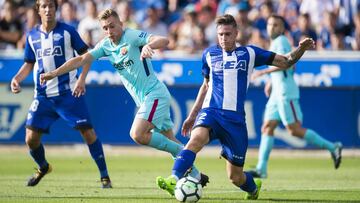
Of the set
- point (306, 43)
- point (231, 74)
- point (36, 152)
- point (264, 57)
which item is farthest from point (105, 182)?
point (306, 43)

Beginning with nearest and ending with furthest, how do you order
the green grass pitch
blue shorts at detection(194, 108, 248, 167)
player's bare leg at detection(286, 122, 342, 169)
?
blue shorts at detection(194, 108, 248, 167), the green grass pitch, player's bare leg at detection(286, 122, 342, 169)

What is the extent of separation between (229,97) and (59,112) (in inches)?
128

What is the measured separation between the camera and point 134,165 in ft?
55.7

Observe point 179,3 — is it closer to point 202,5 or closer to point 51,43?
point 202,5

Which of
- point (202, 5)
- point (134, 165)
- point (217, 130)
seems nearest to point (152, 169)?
point (134, 165)

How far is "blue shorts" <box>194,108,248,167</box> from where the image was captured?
404 inches

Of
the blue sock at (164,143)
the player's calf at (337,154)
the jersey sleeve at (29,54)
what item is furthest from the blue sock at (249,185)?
the player's calf at (337,154)

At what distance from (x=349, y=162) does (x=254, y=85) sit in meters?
2.90

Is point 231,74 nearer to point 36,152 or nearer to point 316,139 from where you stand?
point 36,152

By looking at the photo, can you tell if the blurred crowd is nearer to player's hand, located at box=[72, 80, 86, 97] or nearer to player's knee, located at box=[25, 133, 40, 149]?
player's knee, located at box=[25, 133, 40, 149]

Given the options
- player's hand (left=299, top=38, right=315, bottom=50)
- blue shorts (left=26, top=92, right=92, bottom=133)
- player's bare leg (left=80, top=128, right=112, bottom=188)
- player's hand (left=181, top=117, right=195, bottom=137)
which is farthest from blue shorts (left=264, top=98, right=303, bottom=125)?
player's hand (left=299, top=38, right=315, bottom=50)

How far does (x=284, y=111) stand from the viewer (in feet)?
48.8

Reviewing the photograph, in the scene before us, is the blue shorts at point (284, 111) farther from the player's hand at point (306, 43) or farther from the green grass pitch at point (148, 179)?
the player's hand at point (306, 43)

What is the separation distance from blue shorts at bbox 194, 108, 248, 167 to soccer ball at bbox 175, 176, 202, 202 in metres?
0.86
